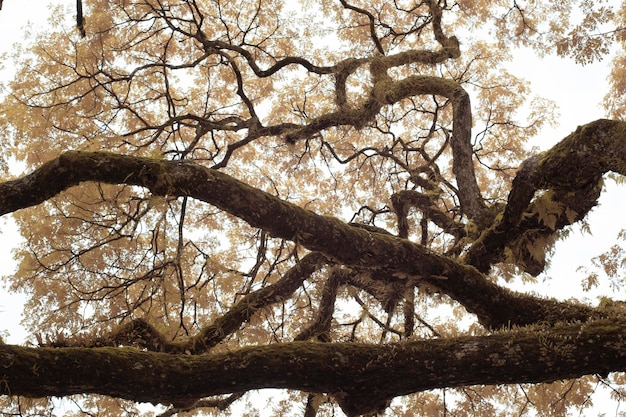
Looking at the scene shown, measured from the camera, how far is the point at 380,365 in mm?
3361

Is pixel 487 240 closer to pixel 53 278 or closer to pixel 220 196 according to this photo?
pixel 220 196

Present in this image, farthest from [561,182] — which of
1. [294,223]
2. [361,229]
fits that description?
[294,223]

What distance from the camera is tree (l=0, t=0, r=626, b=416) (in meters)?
3.35

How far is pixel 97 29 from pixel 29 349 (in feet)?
17.0

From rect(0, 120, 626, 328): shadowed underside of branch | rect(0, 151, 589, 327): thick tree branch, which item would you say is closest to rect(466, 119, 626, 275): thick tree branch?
rect(0, 120, 626, 328): shadowed underside of branch

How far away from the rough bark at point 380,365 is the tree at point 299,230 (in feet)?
0.04

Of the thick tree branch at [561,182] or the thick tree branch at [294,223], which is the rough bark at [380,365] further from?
the thick tree branch at [561,182]

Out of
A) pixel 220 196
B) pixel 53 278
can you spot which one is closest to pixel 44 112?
pixel 53 278

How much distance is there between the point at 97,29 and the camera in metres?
7.09

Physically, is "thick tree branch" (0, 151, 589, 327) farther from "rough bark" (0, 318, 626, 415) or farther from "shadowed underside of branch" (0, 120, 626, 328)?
"rough bark" (0, 318, 626, 415)

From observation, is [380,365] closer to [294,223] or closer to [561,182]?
[294,223]

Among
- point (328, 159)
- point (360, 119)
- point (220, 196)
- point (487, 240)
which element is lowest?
point (220, 196)

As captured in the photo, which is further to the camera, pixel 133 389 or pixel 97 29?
pixel 97 29

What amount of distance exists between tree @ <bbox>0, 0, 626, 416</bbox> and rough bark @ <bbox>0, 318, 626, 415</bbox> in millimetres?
11
